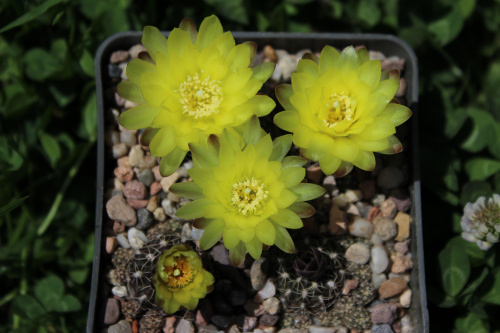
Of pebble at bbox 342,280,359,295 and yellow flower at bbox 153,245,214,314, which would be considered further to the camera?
pebble at bbox 342,280,359,295

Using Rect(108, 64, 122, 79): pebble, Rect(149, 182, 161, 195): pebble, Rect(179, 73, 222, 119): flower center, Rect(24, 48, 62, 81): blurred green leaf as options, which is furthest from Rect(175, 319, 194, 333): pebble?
Rect(24, 48, 62, 81): blurred green leaf

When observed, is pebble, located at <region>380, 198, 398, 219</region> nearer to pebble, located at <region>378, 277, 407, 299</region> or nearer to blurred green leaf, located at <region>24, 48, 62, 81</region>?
pebble, located at <region>378, 277, 407, 299</region>

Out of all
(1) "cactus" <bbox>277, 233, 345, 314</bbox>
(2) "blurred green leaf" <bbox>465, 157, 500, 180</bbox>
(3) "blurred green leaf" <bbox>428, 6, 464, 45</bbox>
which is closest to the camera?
(1) "cactus" <bbox>277, 233, 345, 314</bbox>

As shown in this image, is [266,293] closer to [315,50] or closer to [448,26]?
[315,50]

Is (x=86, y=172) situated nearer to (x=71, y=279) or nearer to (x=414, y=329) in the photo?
(x=71, y=279)

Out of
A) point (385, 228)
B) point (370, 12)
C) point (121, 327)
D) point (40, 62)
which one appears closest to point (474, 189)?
point (385, 228)

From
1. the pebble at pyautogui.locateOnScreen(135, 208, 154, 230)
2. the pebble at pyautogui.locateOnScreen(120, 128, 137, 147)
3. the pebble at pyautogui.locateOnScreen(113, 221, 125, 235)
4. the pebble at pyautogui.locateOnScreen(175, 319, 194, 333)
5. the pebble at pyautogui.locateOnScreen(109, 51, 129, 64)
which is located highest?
the pebble at pyautogui.locateOnScreen(109, 51, 129, 64)
